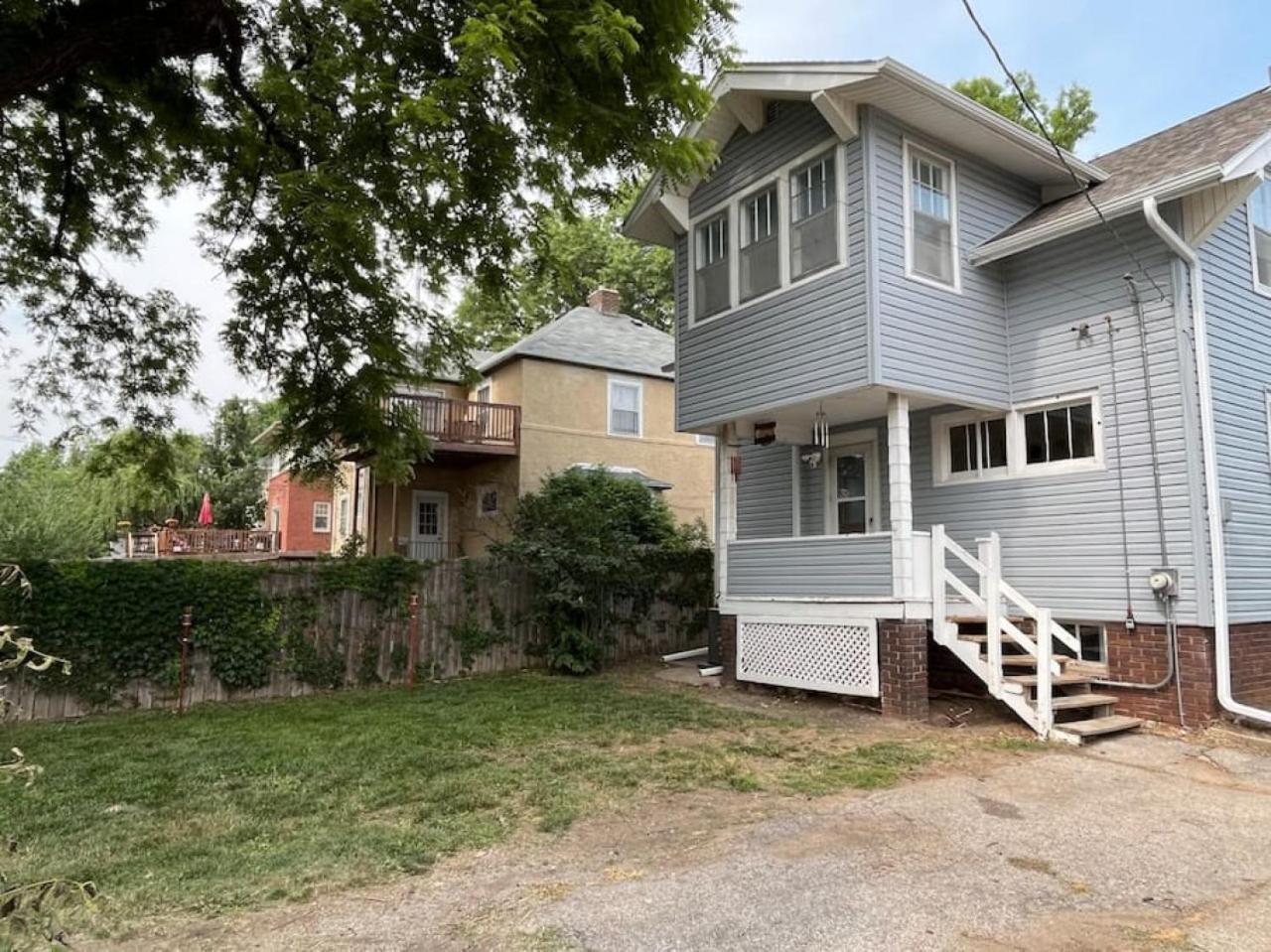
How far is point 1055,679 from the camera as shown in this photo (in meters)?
7.72

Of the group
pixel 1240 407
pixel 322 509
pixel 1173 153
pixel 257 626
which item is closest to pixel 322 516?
pixel 322 509

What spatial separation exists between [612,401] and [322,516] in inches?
530

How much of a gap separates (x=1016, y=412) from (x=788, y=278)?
3007 mm

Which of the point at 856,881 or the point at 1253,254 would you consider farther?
the point at 1253,254

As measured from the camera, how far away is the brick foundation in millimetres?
7980

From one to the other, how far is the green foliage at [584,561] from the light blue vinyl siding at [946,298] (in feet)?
16.4

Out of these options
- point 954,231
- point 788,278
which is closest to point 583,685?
point 788,278

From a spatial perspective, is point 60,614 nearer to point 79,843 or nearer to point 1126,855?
point 79,843

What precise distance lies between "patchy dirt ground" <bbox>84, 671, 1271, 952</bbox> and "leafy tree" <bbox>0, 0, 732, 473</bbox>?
4338 millimetres

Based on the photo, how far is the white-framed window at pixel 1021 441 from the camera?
28.0ft

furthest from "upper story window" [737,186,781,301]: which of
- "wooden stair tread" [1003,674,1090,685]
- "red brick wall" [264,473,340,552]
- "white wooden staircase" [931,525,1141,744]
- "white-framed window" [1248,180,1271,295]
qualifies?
"red brick wall" [264,473,340,552]

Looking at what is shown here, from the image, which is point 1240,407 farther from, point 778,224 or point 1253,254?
point 778,224

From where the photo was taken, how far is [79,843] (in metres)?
4.63

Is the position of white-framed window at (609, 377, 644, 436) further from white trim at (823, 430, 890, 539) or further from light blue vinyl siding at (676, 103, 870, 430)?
white trim at (823, 430, 890, 539)
